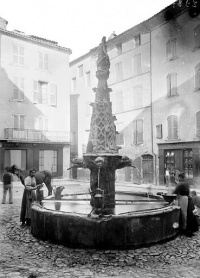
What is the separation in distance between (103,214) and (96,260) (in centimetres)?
111

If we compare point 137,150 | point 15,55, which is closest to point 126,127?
point 137,150

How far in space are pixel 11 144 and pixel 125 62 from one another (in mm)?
12868

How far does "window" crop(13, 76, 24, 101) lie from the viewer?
2708 cm

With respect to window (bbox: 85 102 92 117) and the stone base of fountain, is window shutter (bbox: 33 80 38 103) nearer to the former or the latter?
window (bbox: 85 102 92 117)

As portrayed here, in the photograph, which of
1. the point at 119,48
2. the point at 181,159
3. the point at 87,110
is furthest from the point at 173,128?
the point at 87,110

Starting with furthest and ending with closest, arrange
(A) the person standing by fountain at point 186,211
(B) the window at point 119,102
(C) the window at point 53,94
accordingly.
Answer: (C) the window at point 53,94 → (B) the window at point 119,102 → (A) the person standing by fountain at point 186,211

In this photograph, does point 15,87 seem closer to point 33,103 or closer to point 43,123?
point 33,103

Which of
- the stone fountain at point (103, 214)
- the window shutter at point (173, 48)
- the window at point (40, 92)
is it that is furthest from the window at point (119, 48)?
the stone fountain at point (103, 214)

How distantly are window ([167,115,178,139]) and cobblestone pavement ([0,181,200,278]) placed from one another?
16111mm

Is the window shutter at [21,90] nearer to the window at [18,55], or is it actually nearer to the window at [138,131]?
the window at [18,55]

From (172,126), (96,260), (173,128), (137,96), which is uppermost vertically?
(137,96)

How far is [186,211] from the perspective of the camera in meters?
7.45

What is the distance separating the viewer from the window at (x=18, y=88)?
27.1 m

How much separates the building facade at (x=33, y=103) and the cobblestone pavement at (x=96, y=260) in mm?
20658
